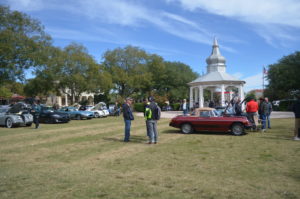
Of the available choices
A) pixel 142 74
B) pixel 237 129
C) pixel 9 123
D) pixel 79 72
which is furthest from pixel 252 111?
pixel 142 74

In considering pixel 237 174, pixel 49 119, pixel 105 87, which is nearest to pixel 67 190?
pixel 237 174

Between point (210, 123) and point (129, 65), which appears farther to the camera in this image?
point (129, 65)

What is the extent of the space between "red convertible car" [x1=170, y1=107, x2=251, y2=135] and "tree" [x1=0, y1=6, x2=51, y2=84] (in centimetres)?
1945

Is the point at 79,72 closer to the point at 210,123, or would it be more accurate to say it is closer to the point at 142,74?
the point at 142,74

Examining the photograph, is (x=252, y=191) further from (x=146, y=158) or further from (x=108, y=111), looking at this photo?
(x=108, y=111)

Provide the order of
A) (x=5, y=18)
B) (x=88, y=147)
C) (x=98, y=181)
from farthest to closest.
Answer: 1. (x=5, y=18)
2. (x=88, y=147)
3. (x=98, y=181)

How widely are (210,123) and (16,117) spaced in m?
12.1

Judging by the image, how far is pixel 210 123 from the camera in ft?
38.4

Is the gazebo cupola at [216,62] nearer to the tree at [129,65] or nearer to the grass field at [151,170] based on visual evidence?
the tree at [129,65]

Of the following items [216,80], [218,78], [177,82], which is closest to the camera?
[216,80]

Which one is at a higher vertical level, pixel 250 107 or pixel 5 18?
pixel 5 18

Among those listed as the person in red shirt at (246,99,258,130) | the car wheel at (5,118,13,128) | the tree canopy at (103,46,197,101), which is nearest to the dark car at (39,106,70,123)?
the car wheel at (5,118,13,128)

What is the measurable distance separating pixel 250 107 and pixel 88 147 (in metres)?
8.12

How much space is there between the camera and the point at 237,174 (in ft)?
18.0
